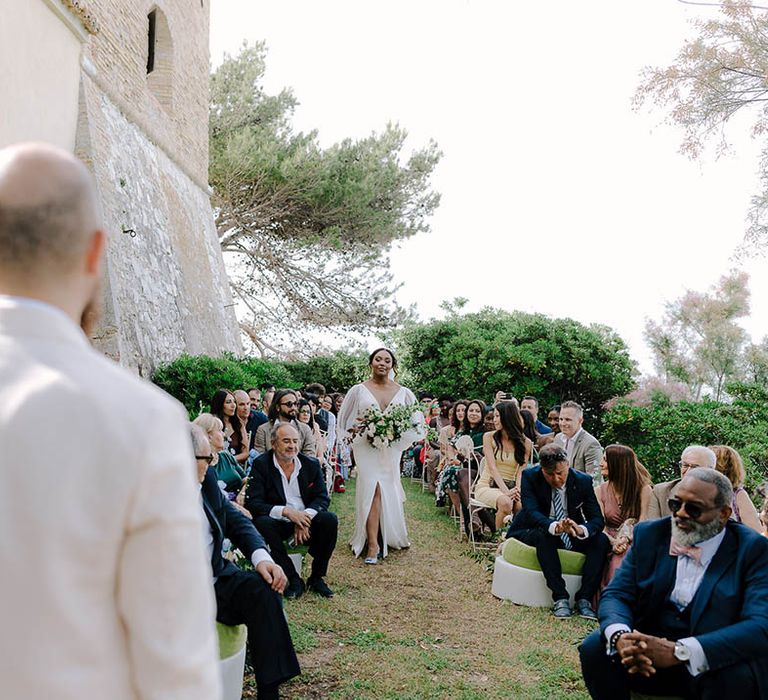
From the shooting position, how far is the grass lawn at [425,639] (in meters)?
4.78

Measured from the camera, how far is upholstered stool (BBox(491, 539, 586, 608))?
6617 mm

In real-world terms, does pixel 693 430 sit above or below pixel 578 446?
above

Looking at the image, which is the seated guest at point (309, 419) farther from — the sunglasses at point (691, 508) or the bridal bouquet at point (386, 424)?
the sunglasses at point (691, 508)

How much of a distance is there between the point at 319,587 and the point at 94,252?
586cm

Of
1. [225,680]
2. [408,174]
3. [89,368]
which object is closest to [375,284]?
[408,174]

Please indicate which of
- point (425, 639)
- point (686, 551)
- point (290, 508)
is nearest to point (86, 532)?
point (686, 551)

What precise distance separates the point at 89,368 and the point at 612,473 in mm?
6025

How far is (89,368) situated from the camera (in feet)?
4.01

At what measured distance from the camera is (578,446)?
8.17m

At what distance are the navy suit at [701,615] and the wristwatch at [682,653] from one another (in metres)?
0.08

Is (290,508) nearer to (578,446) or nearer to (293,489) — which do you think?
(293,489)

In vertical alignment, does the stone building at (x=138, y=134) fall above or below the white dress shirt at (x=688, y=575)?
above

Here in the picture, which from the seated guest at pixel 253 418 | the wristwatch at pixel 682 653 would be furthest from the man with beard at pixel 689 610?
the seated guest at pixel 253 418

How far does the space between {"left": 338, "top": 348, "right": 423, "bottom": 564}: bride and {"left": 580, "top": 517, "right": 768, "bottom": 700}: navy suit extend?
4.47m
